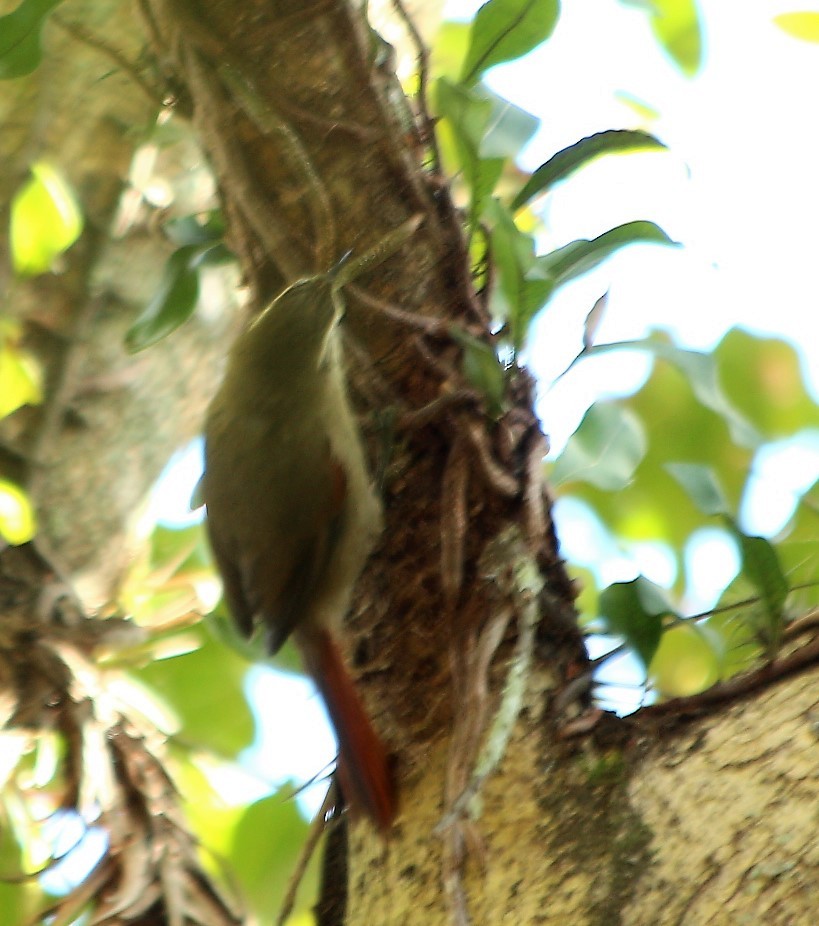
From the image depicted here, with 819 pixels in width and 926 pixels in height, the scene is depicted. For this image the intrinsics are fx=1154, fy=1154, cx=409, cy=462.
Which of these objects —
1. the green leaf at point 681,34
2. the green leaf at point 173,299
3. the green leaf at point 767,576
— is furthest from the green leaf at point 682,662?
the green leaf at point 681,34

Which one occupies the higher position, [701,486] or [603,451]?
[603,451]

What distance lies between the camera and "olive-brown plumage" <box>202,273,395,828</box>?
67.1 inches

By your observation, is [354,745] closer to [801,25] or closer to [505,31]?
[505,31]

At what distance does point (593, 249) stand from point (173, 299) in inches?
31.3

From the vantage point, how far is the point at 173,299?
206 centimetres

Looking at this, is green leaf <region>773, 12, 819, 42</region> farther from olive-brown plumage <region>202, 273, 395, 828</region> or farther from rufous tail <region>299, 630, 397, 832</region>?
rufous tail <region>299, 630, 397, 832</region>

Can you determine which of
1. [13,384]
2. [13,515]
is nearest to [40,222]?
[13,384]

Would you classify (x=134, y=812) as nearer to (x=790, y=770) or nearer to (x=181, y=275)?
(x=181, y=275)

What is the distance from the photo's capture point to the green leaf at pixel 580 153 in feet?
5.35

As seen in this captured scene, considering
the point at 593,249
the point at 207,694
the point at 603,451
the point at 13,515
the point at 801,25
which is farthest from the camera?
the point at 207,694

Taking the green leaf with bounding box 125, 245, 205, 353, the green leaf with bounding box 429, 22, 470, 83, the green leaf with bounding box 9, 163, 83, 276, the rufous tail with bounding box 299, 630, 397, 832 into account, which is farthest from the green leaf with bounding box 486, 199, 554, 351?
the green leaf with bounding box 429, 22, 470, 83

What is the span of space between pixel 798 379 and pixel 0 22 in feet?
4.82

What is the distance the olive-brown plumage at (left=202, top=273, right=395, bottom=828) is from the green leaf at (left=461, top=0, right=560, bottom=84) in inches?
17.5

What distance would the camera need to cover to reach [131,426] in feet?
8.53
